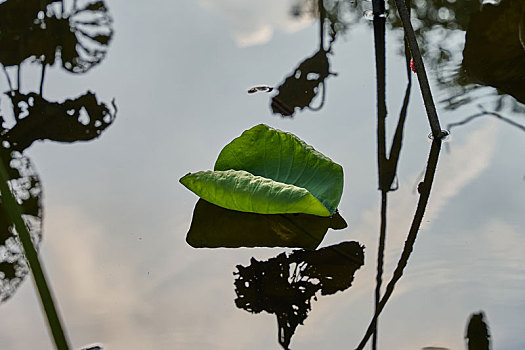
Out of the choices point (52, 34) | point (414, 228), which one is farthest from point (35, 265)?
point (52, 34)

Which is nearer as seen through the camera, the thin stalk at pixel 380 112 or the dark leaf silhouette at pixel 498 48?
the thin stalk at pixel 380 112

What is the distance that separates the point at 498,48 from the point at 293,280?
2.28 ft

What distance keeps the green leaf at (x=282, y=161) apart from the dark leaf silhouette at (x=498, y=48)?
423mm

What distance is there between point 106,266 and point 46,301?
682 millimetres

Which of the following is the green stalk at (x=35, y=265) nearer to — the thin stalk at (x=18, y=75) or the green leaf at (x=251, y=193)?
the green leaf at (x=251, y=193)

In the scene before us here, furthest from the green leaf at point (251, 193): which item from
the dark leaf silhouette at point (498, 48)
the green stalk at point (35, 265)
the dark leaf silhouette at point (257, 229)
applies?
the green stalk at point (35, 265)

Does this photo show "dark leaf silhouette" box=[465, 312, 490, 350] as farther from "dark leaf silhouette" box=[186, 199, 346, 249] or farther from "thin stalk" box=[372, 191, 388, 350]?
"dark leaf silhouette" box=[186, 199, 346, 249]

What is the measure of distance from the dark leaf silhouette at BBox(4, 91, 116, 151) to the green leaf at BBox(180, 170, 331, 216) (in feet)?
1.08

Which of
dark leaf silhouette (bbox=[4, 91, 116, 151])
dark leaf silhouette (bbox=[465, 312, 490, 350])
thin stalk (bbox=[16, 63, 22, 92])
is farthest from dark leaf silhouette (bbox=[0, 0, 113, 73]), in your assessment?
dark leaf silhouette (bbox=[465, 312, 490, 350])

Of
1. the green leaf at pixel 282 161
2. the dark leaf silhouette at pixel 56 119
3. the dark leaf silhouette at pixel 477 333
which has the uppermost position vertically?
the dark leaf silhouette at pixel 56 119

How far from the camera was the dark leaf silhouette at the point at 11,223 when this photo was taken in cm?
92

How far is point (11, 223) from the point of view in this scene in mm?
994

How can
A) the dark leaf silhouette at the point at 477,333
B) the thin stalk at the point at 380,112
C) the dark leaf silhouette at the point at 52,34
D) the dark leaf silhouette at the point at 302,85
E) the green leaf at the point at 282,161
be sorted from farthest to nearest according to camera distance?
the dark leaf silhouette at the point at 52,34 < the dark leaf silhouette at the point at 302,85 < the green leaf at the point at 282,161 < the thin stalk at the point at 380,112 < the dark leaf silhouette at the point at 477,333

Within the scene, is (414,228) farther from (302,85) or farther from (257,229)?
(302,85)
